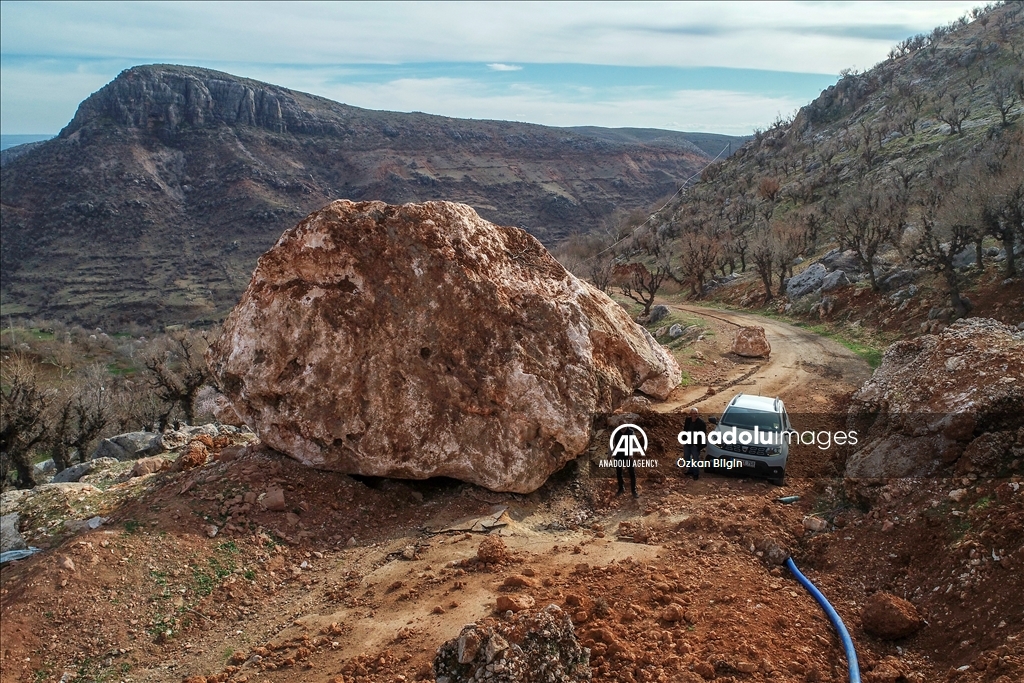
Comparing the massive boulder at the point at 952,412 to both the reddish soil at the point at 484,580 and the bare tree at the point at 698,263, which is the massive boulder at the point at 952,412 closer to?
the reddish soil at the point at 484,580

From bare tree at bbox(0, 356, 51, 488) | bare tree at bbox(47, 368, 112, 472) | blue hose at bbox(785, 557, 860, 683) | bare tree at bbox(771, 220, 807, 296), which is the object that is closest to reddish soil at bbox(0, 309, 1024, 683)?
blue hose at bbox(785, 557, 860, 683)

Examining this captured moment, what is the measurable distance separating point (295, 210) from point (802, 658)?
111561 mm

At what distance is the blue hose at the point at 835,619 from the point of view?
7.08 metres

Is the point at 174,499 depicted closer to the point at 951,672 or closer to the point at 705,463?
the point at 705,463

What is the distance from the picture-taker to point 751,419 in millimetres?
14070

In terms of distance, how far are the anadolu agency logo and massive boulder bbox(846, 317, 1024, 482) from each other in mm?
4167

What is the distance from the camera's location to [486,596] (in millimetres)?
9125

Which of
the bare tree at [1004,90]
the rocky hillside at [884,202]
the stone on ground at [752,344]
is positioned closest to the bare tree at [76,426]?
the stone on ground at [752,344]

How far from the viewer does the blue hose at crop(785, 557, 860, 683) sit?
708 centimetres

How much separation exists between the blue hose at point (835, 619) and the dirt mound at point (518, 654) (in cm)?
303

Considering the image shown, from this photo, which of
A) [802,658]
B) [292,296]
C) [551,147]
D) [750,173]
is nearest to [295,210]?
[551,147]

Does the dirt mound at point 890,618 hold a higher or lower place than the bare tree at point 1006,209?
lower

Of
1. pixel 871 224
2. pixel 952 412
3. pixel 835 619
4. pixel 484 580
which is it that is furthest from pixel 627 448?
pixel 871 224

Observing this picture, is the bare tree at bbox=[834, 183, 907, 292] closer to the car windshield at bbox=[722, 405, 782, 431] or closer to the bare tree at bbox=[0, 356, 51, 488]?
the car windshield at bbox=[722, 405, 782, 431]
